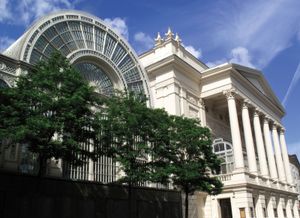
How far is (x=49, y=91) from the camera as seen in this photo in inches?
760

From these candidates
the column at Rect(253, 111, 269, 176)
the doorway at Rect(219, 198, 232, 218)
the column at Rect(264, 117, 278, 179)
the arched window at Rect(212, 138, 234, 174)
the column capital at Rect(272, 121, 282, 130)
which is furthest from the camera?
the column capital at Rect(272, 121, 282, 130)

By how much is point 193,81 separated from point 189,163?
1712 cm

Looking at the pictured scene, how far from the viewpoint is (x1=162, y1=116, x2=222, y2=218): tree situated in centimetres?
2447

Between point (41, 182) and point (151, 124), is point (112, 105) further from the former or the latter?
point (41, 182)

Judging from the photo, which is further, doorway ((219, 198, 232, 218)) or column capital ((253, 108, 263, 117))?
column capital ((253, 108, 263, 117))

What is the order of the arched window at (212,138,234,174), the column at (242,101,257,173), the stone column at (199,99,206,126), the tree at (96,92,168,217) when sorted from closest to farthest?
1. the tree at (96,92,168,217)
2. the column at (242,101,257,173)
3. the arched window at (212,138,234,174)
4. the stone column at (199,99,206,126)

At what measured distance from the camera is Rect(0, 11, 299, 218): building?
25.2m

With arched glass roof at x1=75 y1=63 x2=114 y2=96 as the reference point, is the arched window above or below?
below

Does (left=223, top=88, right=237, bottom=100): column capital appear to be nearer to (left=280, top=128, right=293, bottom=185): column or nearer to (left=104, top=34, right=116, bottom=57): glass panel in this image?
(left=104, top=34, right=116, bottom=57): glass panel

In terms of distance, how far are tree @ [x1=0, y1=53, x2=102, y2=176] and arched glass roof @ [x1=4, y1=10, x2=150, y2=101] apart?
5331 mm

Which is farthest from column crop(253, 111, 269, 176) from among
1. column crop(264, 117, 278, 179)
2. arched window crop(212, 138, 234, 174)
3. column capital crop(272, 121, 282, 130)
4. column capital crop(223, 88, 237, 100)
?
column capital crop(272, 121, 282, 130)

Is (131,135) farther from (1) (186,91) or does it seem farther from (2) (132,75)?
(1) (186,91)

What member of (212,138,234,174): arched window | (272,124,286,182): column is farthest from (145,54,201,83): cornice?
(272,124,286,182): column

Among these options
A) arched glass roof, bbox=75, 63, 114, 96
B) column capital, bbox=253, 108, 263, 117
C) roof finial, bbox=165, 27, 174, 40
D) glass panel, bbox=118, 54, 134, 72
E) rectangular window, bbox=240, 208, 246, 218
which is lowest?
rectangular window, bbox=240, 208, 246, 218
